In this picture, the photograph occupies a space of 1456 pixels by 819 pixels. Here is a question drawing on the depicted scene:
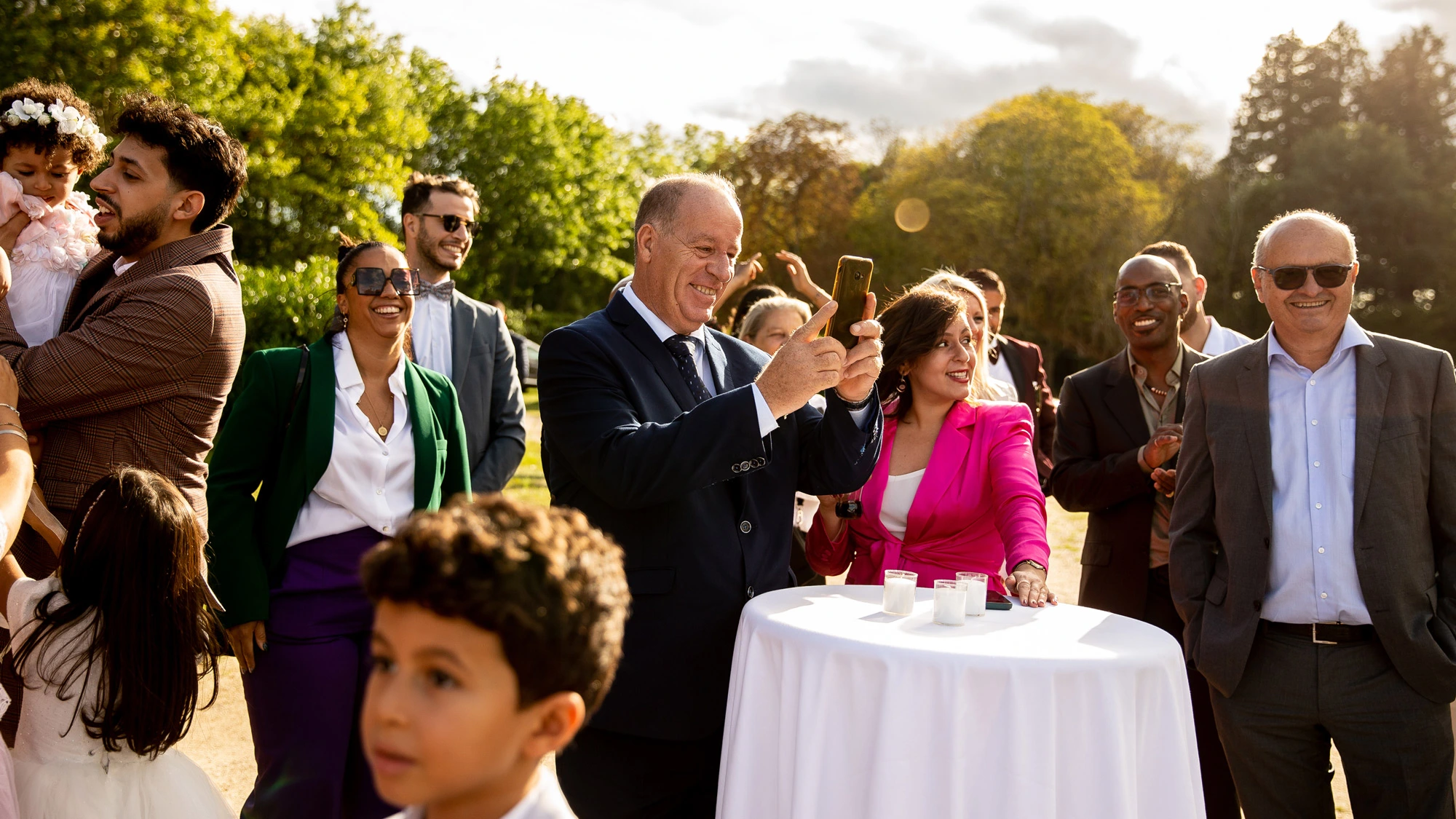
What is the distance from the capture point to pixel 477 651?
5.26 feet

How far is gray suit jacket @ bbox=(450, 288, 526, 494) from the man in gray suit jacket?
3093 millimetres

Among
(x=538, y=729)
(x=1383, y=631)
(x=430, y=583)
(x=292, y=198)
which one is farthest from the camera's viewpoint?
(x=292, y=198)

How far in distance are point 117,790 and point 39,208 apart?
199 centimetres

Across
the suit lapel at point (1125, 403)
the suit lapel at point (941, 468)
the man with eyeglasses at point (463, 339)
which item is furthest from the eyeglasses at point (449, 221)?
the suit lapel at point (1125, 403)

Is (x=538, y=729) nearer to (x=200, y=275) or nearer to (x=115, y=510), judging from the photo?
(x=115, y=510)

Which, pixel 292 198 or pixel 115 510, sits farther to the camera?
pixel 292 198

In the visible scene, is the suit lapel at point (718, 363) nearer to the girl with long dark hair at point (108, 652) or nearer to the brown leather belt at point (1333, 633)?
the girl with long dark hair at point (108, 652)

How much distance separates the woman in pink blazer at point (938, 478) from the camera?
3900 millimetres

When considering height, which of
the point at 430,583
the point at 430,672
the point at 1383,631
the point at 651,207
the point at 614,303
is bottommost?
the point at 1383,631

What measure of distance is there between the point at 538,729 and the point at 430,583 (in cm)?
30

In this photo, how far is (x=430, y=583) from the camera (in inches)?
61.9

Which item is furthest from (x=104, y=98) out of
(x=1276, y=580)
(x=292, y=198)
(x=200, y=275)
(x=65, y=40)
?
(x=1276, y=580)

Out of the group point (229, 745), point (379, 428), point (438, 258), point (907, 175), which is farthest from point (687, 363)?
point (907, 175)

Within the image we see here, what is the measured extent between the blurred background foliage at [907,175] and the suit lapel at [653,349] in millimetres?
23033
